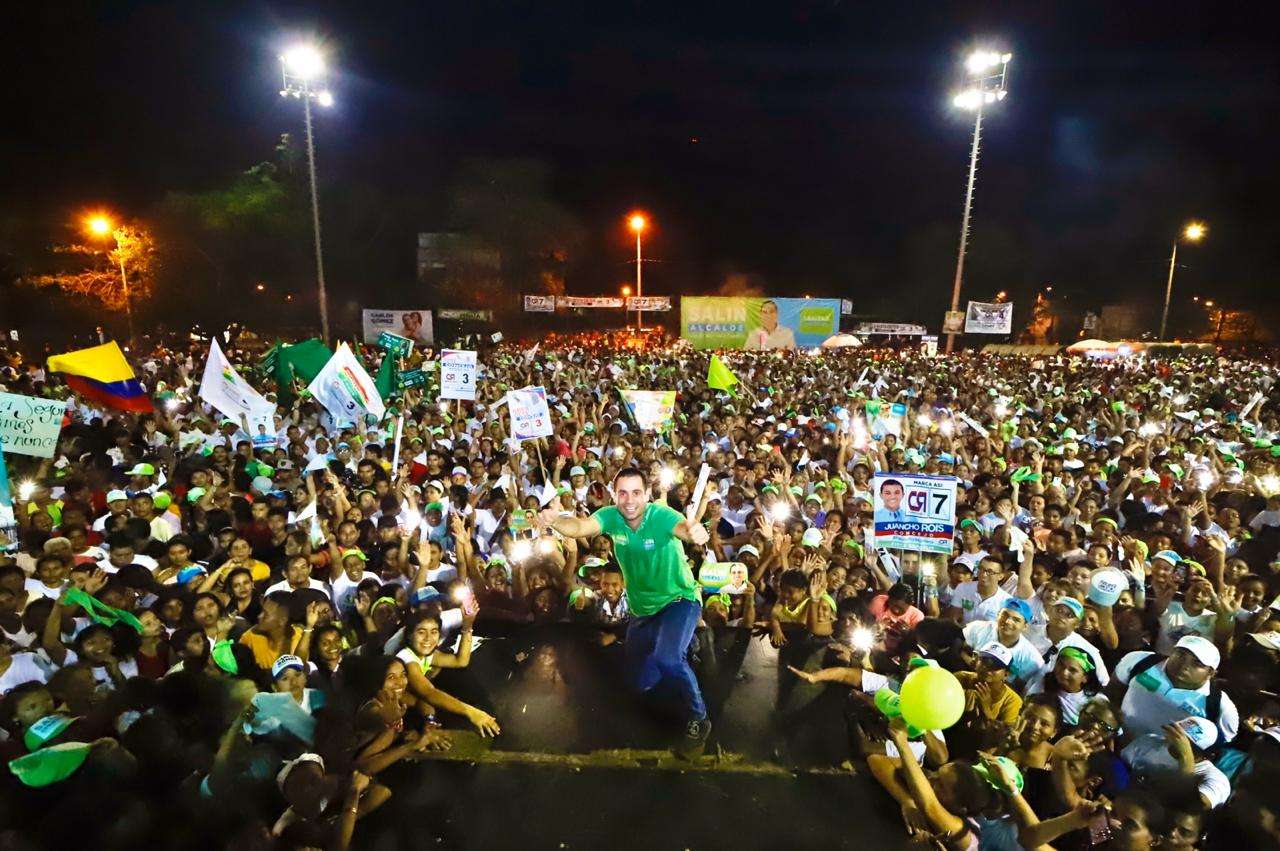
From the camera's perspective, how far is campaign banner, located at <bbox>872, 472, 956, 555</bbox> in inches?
216

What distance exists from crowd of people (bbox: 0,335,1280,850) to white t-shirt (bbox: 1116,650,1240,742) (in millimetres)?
16

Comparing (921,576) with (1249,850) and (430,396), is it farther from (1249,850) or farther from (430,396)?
(430,396)

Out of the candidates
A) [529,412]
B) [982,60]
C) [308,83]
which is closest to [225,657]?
[529,412]

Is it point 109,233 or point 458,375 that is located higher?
point 109,233

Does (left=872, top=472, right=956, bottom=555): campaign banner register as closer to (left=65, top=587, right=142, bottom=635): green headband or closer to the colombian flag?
(left=65, top=587, right=142, bottom=635): green headband

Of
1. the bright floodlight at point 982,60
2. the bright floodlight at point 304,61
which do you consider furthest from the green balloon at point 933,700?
the bright floodlight at point 982,60

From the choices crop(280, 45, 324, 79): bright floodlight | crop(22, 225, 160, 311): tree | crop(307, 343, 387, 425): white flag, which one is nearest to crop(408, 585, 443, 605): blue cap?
crop(307, 343, 387, 425): white flag

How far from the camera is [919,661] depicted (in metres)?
4.04

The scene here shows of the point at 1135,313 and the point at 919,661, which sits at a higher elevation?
the point at 1135,313

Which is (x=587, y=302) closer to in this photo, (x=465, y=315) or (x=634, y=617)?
(x=465, y=315)

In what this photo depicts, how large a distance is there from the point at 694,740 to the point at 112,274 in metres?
34.9

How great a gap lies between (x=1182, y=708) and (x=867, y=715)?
1641 millimetres

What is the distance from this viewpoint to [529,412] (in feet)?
29.1

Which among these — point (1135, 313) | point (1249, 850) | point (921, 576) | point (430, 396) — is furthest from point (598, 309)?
point (1249, 850)
